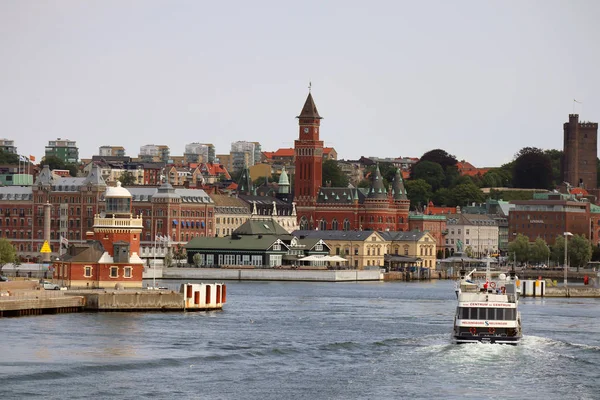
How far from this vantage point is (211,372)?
2847 inches

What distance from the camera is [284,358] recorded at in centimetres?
7781

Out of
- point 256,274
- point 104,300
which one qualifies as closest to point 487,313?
point 104,300

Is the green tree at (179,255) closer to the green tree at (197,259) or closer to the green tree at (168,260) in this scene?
the green tree at (168,260)

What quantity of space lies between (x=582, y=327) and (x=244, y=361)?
30.2 meters

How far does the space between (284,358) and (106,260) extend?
3035cm

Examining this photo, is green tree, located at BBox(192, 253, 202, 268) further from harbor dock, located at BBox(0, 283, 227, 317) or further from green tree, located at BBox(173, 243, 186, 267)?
harbor dock, located at BBox(0, 283, 227, 317)

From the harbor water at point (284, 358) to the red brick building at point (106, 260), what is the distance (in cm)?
612

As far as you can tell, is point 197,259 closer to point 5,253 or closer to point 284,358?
point 5,253

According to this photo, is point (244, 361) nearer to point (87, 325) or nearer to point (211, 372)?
point (211, 372)

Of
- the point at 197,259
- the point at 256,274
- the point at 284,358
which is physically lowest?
the point at 284,358

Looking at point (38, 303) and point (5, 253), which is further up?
point (5, 253)

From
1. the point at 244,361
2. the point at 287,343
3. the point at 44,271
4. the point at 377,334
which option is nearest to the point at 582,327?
the point at 377,334

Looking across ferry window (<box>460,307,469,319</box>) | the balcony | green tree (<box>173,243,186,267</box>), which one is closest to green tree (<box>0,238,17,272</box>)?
green tree (<box>173,243,186,267</box>)

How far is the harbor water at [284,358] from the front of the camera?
2655 inches
